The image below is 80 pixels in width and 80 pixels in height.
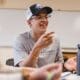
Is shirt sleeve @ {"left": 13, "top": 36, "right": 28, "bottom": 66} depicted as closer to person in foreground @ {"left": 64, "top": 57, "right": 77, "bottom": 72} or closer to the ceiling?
person in foreground @ {"left": 64, "top": 57, "right": 77, "bottom": 72}

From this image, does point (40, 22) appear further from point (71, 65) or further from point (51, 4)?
point (51, 4)

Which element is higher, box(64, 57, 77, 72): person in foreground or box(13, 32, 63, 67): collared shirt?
box(13, 32, 63, 67): collared shirt

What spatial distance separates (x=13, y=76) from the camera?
31cm

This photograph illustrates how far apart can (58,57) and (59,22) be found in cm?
236

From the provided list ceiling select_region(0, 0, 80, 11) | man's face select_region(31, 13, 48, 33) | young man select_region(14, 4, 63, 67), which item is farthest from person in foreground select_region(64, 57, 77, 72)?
ceiling select_region(0, 0, 80, 11)

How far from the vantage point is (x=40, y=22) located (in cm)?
162

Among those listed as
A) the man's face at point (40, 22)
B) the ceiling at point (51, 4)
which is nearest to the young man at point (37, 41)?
the man's face at point (40, 22)

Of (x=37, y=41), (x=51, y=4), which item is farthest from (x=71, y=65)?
(x=51, y=4)

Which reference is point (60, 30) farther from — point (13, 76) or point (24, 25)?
point (13, 76)

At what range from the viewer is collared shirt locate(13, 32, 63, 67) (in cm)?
154

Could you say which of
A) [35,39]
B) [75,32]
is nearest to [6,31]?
[75,32]

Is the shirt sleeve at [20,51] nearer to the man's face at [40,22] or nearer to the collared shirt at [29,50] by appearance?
the collared shirt at [29,50]

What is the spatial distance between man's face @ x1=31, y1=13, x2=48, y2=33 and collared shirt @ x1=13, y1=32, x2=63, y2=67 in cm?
9

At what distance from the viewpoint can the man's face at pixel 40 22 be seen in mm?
1609
